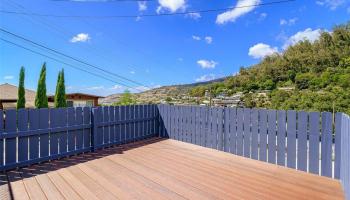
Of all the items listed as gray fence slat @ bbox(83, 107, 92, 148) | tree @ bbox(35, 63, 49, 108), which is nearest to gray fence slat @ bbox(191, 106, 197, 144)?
gray fence slat @ bbox(83, 107, 92, 148)

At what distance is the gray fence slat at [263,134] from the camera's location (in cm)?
492

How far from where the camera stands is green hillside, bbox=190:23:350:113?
24.8 ft

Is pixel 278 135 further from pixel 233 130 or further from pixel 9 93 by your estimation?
pixel 9 93

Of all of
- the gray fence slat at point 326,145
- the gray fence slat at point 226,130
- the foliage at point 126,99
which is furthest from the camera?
the foliage at point 126,99

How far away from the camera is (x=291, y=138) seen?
4.50m

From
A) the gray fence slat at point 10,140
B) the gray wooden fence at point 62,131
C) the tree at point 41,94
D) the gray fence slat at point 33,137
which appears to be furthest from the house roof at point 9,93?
the gray fence slat at point 10,140

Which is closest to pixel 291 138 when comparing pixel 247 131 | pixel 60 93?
pixel 247 131

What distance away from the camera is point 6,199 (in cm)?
315

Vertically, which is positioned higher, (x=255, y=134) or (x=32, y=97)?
(x=32, y=97)

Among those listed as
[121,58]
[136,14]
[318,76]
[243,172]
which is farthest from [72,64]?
[243,172]

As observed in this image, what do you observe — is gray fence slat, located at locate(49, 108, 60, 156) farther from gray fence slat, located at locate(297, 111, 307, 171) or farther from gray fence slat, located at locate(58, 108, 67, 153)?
gray fence slat, located at locate(297, 111, 307, 171)

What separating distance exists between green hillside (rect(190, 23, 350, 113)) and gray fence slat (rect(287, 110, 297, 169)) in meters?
3.11

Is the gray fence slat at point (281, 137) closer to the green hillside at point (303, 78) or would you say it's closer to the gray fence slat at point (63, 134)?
the green hillside at point (303, 78)

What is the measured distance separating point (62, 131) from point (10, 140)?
977mm
